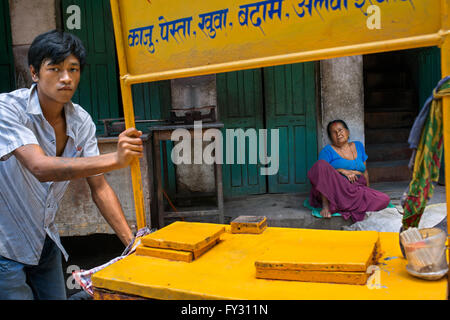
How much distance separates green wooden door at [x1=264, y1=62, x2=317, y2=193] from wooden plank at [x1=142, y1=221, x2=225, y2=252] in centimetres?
426

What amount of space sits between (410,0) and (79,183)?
3.81 m

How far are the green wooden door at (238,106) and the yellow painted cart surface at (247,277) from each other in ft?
13.6

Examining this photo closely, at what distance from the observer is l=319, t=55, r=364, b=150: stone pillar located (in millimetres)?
5574

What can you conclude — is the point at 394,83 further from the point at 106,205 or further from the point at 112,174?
the point at 106,205

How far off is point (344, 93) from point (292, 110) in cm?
72

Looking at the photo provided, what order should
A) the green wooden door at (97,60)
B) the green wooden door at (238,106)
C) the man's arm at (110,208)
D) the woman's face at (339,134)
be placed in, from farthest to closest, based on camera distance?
the green wooden door at (238,106)
the green wooden door at (97,60)
the woman's face at (339,134)
the man's arm at (110,208)

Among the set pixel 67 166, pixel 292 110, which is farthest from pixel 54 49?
pixel 292 110

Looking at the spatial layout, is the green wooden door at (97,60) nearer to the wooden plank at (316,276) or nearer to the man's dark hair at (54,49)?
the man's dark hair at (54,49)

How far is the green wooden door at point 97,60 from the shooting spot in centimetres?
535

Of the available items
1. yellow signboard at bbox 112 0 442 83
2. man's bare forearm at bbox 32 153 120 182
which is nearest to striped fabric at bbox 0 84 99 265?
man's bare forearm at bbox 32 153 120 182

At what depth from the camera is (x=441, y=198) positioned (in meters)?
5.18

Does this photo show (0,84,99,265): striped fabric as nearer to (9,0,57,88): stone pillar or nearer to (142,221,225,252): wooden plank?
(142,221,225,252): wooden plank

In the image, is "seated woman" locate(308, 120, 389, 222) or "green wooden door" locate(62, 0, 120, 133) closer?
"seated woman" locate(308, 120, 389, 222)

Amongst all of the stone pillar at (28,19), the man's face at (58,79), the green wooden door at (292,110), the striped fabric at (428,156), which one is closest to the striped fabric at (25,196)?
the man's face at (58,79)
